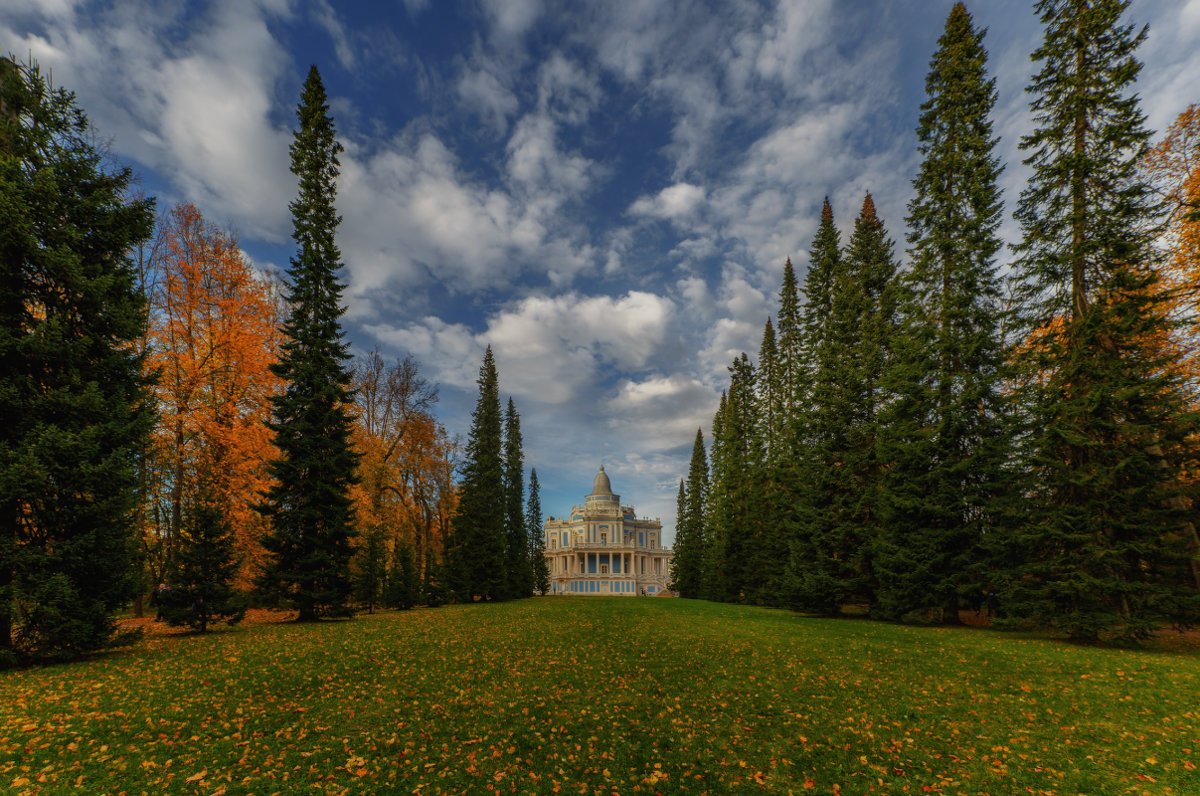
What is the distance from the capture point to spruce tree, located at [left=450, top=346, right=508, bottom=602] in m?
33.1

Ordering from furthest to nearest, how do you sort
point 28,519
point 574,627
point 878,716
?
point 574,627 → point 28,519 → point 878,716

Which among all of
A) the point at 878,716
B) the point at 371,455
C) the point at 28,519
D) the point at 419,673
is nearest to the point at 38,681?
the point at 28,519

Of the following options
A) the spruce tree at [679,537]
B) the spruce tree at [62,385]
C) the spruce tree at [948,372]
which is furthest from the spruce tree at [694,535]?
the spruce tree at [62,385]

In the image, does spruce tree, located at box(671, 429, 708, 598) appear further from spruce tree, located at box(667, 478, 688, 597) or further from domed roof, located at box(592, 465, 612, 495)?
domed roof, located at box(592, 465, 612, 495)

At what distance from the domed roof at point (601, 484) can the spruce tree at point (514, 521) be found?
32.3 metres

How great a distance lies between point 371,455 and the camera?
88.1 feet

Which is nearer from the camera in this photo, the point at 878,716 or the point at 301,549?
the point at 878,716

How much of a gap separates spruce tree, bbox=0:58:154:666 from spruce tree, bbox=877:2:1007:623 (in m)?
24.8

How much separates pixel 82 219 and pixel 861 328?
3037 cm

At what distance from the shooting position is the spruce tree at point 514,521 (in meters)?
38.6

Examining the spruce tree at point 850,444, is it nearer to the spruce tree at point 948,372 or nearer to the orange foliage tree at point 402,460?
the spruce tree at point 948,372

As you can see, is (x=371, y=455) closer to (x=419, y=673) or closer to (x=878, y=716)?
(x=419, y=673)

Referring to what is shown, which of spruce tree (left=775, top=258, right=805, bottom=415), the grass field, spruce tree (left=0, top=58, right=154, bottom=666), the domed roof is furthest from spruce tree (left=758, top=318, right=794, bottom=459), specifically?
the domed roof

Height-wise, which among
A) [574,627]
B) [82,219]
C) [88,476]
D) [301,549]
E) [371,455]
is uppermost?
[82,219]
